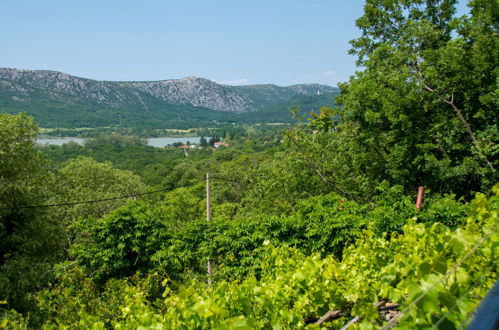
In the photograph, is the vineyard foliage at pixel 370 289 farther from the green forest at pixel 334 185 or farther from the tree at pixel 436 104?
the tree at pixel 436 104

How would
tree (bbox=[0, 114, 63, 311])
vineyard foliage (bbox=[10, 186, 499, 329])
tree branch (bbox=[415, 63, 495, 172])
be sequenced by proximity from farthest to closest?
tree (bbox=[0, 114, 63, 311]) → tree branch (bbox=[415, 63, 495, 172]) → vineyard foliage (bbox=[10, 186, 499, 329])

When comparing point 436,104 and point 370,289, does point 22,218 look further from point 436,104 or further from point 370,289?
point 436,104

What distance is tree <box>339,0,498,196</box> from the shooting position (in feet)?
34.0

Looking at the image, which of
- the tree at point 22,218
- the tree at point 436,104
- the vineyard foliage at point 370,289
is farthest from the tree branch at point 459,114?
the tree at point 22,218

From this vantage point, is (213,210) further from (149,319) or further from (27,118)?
(149,319)

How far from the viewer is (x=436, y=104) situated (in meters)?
11.5

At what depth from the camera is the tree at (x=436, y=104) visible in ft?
34.0

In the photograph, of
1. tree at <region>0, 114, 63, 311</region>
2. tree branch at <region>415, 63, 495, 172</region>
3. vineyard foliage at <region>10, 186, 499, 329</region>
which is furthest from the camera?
tree at <region>0, 114, 63, 311</region>

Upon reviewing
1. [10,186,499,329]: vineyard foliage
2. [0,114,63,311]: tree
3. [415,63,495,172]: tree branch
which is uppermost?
[415,63,495,172]: tree branch

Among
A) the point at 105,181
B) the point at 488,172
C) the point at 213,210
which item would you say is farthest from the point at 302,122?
the point at 105,181

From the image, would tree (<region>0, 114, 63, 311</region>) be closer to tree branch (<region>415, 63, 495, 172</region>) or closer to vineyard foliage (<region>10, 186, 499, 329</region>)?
vineyard foliage (<region>10, 186, 499, 329</region>)

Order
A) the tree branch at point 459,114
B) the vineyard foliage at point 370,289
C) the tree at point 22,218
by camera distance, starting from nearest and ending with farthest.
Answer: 1. the vineyard foliage at point 370,289
2. the tree branch at point 459,114
3. the tree at point 22,218

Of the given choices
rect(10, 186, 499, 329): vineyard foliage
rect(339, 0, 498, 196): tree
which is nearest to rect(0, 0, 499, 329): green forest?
rect(339, 0, 498, 196): tree

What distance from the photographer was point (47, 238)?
45.1 feet
